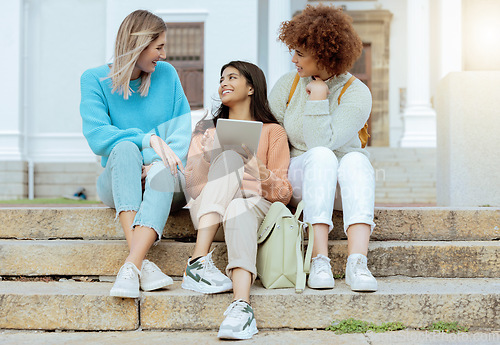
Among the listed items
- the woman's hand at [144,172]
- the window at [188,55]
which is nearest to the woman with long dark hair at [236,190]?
the woman's hand at [144,172]

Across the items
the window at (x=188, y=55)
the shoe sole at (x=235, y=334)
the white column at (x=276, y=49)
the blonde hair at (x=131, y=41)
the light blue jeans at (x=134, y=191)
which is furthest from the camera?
the window at (x=188, y=55)

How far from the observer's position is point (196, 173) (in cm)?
278

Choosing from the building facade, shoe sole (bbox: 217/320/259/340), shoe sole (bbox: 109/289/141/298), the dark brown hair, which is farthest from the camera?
the building facade

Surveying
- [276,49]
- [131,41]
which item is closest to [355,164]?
[131,41]

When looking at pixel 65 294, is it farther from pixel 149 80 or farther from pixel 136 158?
pixel 149 80

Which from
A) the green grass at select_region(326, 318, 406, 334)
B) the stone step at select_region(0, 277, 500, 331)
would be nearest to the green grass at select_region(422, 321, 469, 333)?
the stone step at select_region(0, 277, 500, 331)

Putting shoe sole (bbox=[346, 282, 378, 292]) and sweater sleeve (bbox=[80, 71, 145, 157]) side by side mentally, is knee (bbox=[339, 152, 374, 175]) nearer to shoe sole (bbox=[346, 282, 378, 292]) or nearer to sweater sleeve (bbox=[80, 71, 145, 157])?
shoe sole (bbox=[346, 282, 378, 292])

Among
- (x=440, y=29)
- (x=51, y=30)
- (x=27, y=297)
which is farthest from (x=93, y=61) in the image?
(x=27, y=297)

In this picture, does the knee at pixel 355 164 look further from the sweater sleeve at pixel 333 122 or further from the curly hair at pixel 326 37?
the curly hair at pixel 326 37

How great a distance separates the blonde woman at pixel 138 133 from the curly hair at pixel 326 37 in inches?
27.7

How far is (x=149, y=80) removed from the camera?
306cm

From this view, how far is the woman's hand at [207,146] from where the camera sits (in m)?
2.78

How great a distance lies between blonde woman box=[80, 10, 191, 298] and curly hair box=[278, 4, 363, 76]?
70cm

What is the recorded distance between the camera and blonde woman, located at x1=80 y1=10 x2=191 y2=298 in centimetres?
255
